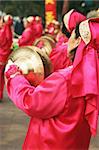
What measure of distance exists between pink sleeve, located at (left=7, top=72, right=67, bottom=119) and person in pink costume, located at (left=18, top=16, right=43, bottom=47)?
7.43 metres

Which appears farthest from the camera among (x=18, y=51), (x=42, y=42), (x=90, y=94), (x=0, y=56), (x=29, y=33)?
(x=29, y=33)

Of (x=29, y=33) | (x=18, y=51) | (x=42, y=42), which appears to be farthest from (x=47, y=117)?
(x=29, y=33)

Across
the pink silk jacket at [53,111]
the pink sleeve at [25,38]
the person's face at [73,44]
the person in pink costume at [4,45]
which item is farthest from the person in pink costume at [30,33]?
the pink silk jacket at [53,111]

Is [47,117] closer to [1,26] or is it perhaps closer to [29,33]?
[1,26]

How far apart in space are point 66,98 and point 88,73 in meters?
0.18

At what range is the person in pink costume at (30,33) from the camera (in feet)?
33.8

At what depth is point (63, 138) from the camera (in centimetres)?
254

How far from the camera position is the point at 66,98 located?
2.43 meters

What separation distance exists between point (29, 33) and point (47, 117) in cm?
850

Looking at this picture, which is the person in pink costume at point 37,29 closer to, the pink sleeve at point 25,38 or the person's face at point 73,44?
the pink sleeve at point 25,38

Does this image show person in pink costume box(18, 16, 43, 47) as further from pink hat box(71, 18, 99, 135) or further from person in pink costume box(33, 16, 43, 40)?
pink hat box(71, 18, 99, 135)

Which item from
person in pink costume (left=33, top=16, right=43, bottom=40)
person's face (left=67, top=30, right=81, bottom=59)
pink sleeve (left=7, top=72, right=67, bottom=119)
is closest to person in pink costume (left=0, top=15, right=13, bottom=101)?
person in pink costume (left=33, top=16, right=43, bottom=40)

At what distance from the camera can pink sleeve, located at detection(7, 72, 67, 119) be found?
2.42 m

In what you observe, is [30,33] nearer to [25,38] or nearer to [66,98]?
[25,38]
